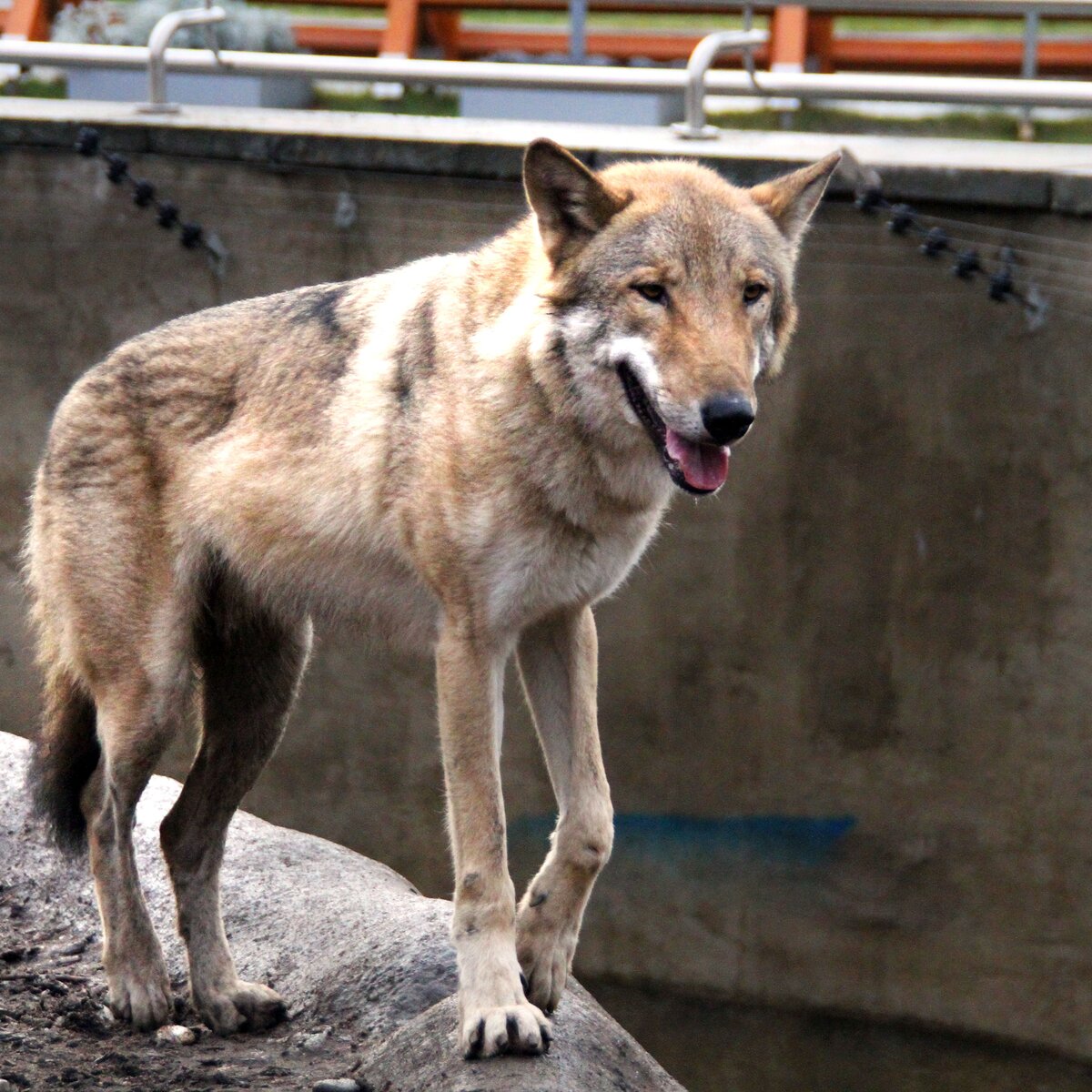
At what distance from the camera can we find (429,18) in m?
11.0

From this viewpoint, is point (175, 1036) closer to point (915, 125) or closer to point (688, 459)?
point (688, 459)

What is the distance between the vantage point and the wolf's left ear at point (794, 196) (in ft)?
12.2

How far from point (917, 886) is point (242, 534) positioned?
3400mm

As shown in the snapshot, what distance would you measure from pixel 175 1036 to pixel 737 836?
2804mm

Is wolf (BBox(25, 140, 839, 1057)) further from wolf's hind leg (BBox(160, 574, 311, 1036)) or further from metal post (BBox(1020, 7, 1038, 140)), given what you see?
metal post (BBox(1020, 7, 1038, 140))

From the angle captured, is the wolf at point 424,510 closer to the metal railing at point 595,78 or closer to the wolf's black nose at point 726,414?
the wolf's black nose at point 726,414

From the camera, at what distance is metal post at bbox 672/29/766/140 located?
19.8ft

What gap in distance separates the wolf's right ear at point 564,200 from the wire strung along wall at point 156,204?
3488 mm

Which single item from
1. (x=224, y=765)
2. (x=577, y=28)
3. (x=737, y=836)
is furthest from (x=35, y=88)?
(x=224, y=765)

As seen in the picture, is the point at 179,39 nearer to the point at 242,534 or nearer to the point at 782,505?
the point at 782,505

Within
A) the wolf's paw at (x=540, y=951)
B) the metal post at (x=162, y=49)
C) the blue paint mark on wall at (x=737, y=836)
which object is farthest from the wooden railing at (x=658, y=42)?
the wolf's paw at (x=540, y=951)

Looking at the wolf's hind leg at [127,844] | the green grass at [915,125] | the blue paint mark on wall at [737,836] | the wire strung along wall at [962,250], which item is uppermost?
the green grass at [915,125]

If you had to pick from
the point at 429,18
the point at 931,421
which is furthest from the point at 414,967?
the point at 429,18

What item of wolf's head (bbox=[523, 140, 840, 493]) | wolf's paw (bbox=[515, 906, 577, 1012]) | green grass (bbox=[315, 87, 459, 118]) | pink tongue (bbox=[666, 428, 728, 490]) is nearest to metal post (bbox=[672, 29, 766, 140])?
wolf's head (bbox=[523, 140, 840, 493])
